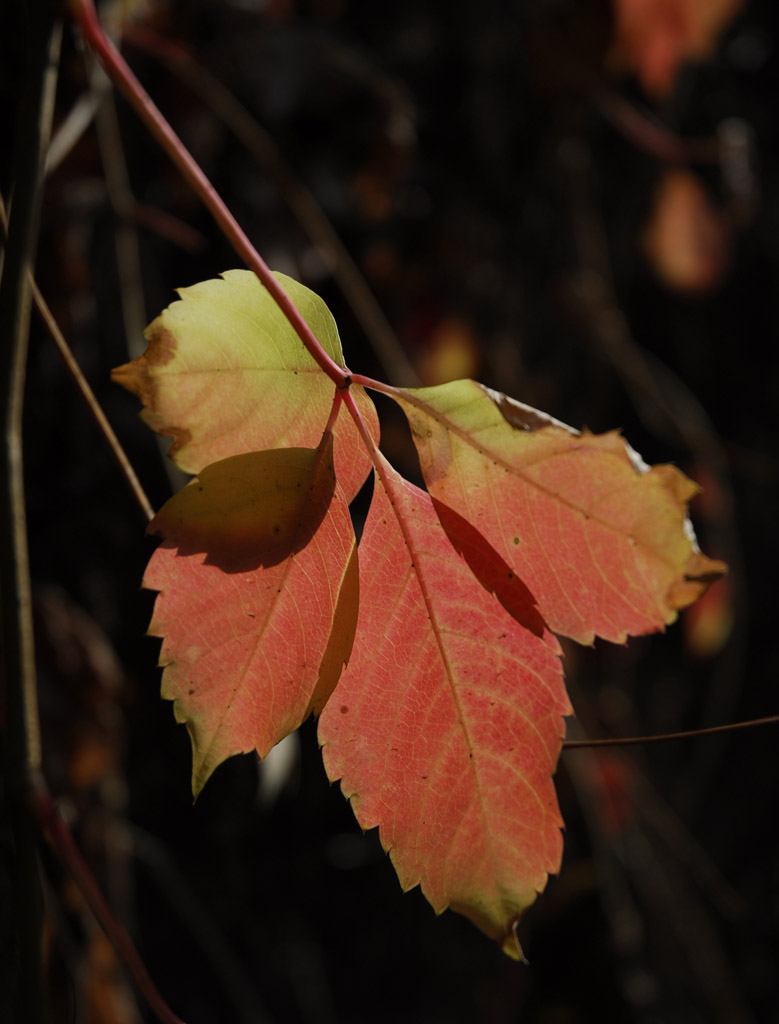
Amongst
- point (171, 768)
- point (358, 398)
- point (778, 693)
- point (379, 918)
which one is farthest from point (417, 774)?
point (778, 693)

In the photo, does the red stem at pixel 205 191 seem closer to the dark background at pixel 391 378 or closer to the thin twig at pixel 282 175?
the dark background at pixel 391 378

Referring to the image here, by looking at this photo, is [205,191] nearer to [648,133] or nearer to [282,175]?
[282,175]

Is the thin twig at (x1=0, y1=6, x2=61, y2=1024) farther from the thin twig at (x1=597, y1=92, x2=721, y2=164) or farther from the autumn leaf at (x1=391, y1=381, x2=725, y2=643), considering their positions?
the thin twig at (x1=597, y1=92, x2=721, y2=164)

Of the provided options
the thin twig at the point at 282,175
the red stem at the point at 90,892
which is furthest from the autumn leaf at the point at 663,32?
the red stem at the point at 90,892

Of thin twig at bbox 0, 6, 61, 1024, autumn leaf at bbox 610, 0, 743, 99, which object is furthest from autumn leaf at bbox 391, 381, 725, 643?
autumn leaf at bbox 610, 0, 743, 99

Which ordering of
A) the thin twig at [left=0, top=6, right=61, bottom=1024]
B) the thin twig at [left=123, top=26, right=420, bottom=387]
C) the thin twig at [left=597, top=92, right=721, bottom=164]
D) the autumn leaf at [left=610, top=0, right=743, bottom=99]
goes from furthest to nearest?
the thin twig at [left=597, top=92, right=721, bottom=164]
the autumn leaf at [left=610, top=0, right=743, bottom=99]
the thin twig at [left=123, top=26, right=420, bottom=387]
the thin twig at [left=0, top=6, right=61, bottom=1024]

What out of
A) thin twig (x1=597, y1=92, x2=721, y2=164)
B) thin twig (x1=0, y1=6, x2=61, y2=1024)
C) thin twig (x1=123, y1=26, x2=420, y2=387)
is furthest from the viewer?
thin twig (x1=597, y1=92, x2=721, y2=164)

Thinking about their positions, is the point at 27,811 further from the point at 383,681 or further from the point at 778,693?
the point at 778,693
